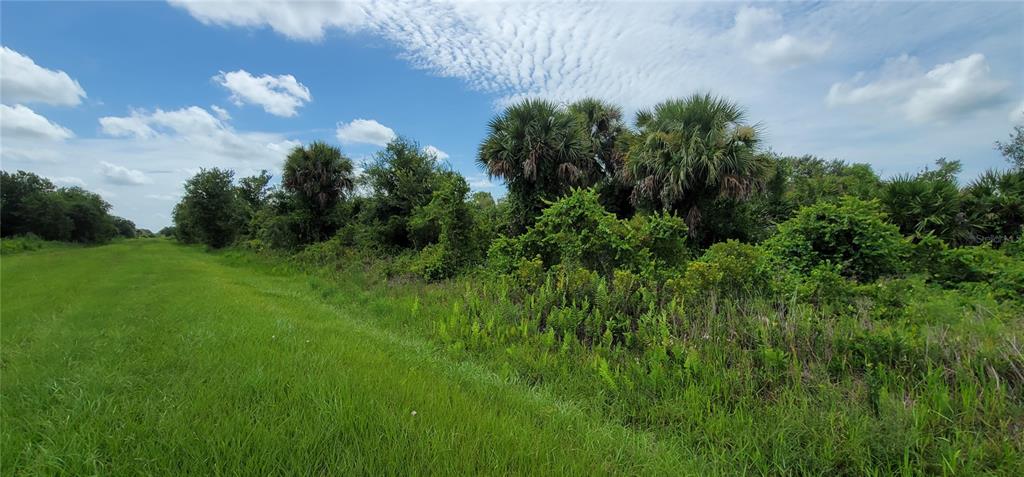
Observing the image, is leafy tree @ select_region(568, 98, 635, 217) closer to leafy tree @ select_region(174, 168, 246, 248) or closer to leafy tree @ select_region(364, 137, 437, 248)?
leafy tree @ select_region(364, 137, 437, 248)

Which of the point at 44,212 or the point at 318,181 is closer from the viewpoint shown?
the point at 318,181

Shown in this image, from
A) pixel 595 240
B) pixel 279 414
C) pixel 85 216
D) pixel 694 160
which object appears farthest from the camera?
pixel 85 216

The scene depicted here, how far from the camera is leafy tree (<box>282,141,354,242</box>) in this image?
74.1 feet

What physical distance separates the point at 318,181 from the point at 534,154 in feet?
47.4

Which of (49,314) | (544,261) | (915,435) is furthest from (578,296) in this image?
(49,314)

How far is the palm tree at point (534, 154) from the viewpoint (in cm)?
1458

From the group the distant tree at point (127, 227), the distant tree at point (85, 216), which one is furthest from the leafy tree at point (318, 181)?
the distant tree at point (127, 227)

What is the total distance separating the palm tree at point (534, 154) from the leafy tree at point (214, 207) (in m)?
30.8

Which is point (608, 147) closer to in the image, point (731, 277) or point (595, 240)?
point (595, 240)

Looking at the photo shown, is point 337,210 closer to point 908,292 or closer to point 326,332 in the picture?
point 326,332

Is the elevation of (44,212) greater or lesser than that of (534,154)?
lesser

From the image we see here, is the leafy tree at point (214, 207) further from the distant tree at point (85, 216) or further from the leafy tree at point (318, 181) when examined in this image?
the distant tree at point (85, 216)

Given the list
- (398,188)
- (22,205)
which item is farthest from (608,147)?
(22,205)

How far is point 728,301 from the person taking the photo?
496 cm
